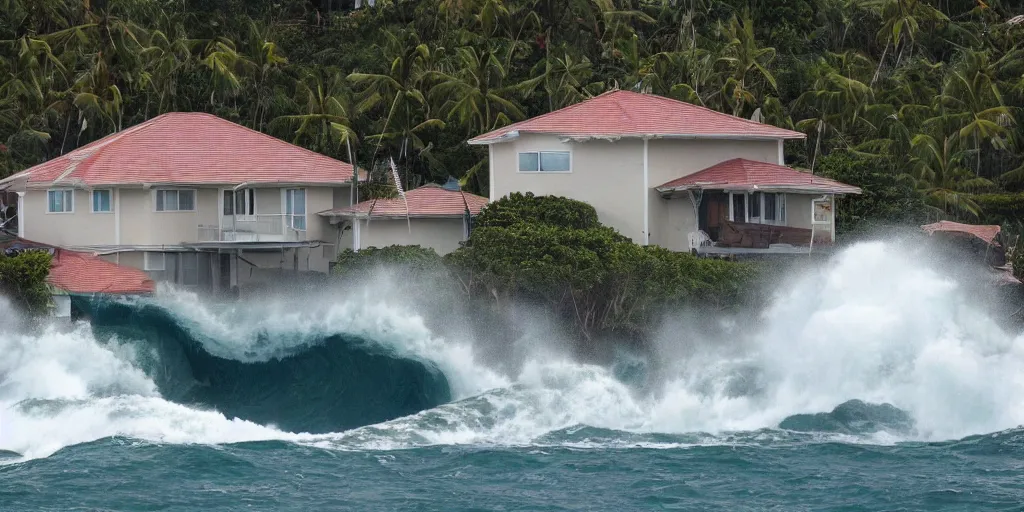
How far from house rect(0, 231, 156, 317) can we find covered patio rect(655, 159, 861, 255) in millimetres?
14288

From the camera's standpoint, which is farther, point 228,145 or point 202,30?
point 202,30

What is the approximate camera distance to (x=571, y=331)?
4203 centimetres

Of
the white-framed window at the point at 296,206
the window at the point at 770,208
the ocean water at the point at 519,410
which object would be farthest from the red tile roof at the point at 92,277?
the window at the point at 770,208

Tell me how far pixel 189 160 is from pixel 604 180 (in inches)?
503

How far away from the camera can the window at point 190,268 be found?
50.8 metres

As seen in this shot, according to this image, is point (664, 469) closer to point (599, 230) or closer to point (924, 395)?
point (924, 395)

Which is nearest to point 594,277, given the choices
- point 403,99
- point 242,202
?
point 242,202

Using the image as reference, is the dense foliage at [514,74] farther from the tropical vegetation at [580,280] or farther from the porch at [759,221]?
the tropical vegetation at [580,280]

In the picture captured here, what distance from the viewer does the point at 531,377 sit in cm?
3809

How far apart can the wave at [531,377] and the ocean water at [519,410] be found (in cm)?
6

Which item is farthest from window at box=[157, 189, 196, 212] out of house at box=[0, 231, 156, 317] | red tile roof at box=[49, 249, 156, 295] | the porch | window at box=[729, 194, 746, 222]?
window at box=[729, 194, 746, 222]

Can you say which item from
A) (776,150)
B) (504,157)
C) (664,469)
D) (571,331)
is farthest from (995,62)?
(664,469)

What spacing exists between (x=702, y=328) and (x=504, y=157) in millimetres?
10139

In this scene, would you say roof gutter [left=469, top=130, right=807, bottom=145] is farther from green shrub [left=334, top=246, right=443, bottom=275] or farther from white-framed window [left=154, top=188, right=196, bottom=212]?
white-framed window [left=154, top=188, right=196, bottom=212]
